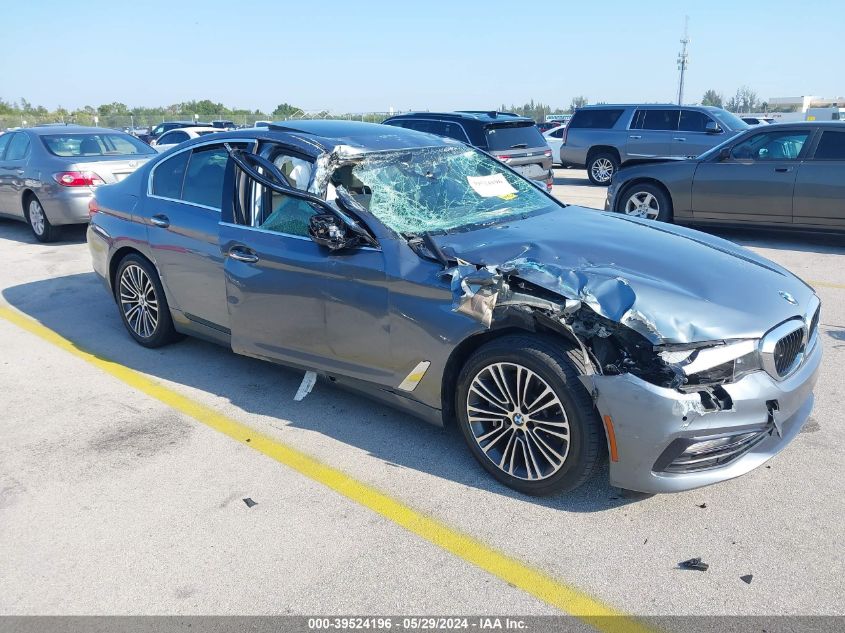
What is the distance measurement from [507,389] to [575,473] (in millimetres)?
496

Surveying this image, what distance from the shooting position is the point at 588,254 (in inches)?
142

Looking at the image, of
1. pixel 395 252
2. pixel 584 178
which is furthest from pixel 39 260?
pixel 584 178

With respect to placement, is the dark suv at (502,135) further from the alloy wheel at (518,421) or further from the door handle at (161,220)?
the alloy wheel at (518,421)

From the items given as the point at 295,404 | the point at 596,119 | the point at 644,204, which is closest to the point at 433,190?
the point at 295,404

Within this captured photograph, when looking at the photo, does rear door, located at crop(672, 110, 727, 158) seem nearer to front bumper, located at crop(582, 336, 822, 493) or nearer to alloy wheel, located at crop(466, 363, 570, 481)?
front bumper, located at crop(582, 336, 822, 493)

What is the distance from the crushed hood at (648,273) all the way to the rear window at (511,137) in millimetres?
7799

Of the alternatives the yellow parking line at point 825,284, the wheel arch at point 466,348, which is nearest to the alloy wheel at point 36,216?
the wheel arch at point 466,348

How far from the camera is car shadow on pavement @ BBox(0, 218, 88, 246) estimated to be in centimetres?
1039

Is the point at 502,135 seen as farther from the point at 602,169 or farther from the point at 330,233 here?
the point at 330,233

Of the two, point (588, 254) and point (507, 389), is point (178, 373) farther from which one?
point (588, 254)

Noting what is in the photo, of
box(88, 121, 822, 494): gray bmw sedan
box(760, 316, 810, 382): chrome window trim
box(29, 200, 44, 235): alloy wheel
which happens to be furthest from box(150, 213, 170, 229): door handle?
box(29, 200, 44, 235): alloy wheel

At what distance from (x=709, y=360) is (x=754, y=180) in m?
6.87

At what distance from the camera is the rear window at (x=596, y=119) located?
16609 millimetres

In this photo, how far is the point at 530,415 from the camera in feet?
10.9
